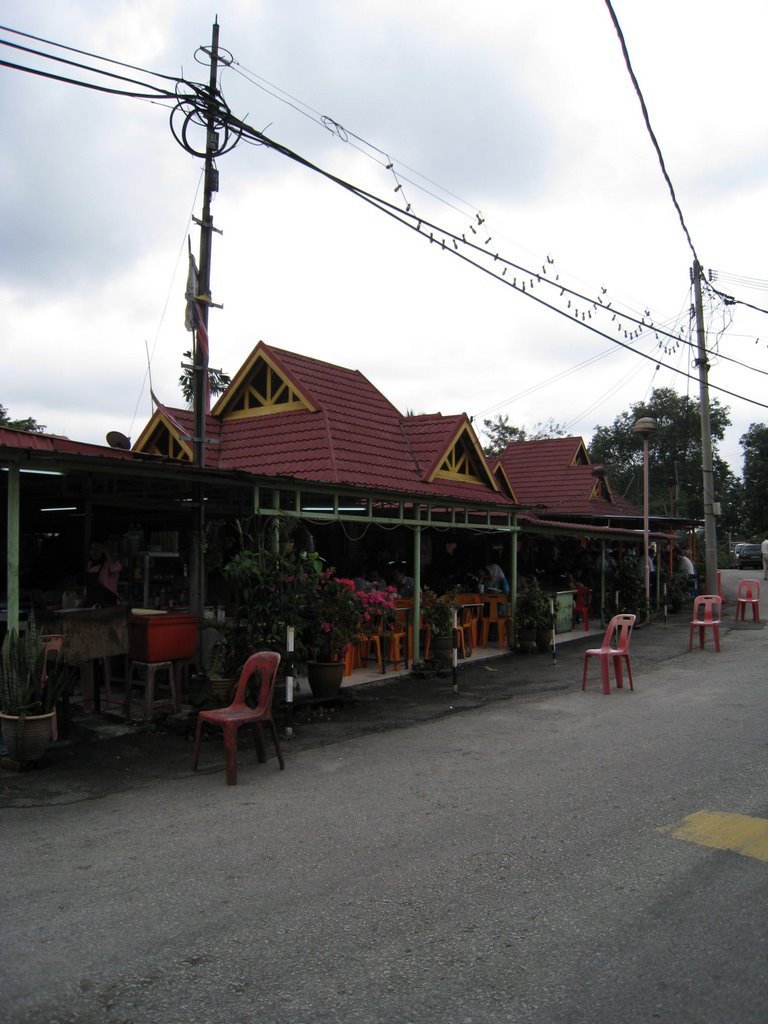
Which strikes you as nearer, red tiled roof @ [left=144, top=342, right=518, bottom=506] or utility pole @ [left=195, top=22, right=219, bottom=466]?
utility pole @ [left=195, top=22, right=219, bottom=466]

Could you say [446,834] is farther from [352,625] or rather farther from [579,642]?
[579,642]

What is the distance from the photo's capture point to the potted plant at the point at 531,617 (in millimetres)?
15266

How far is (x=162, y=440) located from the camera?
1789cm

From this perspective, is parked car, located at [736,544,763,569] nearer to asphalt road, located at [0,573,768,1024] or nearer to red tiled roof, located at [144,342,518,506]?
red tiled roof, located at [144,342,518,506]

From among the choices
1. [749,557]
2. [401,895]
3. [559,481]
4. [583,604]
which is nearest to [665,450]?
[749,557]

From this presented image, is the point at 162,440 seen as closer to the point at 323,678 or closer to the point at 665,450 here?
the point at 323,678

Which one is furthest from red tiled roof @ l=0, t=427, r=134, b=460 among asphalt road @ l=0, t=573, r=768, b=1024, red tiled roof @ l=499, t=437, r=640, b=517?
red tiled roof @ l=499, t=437, r=640, b=517

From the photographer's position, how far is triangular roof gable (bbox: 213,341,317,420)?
16.1 meters

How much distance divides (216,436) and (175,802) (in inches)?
450

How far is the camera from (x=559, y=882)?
450cm

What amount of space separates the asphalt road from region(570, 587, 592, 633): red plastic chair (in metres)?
11.6

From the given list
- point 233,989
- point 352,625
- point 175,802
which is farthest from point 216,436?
point 233,989

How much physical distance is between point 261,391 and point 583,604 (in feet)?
30.0

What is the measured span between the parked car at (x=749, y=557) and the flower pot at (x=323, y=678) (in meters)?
46.8
